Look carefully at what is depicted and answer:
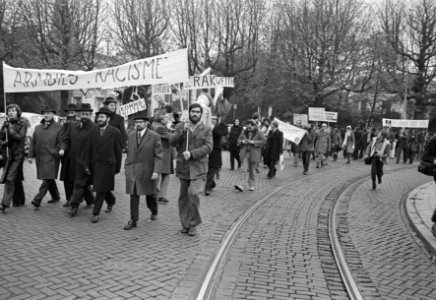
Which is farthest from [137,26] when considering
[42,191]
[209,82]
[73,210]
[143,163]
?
[143,163]

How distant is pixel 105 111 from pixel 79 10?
1043 inches

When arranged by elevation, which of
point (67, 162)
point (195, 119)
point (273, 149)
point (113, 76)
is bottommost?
point (273, 149)

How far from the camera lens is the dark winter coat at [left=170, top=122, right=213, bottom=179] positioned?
6609 millimetres

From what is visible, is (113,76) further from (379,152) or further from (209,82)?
(379,152)

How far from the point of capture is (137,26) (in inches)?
1324

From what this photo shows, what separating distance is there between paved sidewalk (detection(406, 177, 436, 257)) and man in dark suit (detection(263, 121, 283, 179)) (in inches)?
158

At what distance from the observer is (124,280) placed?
475 cm

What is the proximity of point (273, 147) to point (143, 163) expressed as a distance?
7.77 meters

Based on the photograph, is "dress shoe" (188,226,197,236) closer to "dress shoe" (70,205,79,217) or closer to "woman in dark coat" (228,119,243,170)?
"dress shoe" (70,205,79,217)

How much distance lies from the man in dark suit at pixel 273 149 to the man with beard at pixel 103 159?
7447mm

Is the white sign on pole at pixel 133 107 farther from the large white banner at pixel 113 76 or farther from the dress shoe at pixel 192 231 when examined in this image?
the dress shoe at pixel 192 231

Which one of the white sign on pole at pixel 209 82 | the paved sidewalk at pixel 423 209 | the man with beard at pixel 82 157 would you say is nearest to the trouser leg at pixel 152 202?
the man with beard at pixel 82 157

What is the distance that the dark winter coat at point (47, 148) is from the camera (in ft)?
26.4

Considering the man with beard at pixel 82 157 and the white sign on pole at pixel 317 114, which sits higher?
the white sign on pole at pixel 317 114
